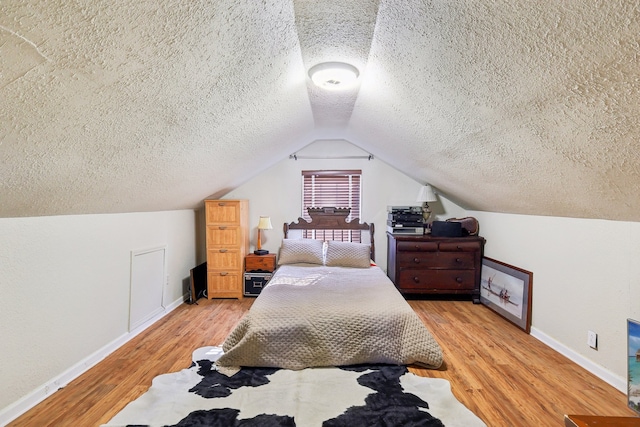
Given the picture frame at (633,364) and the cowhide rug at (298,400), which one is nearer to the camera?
the cowhide rug at (298,400)

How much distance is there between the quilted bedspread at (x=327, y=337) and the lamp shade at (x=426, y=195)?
6.56ft

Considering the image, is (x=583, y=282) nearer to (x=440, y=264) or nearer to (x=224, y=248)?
(x=440, y=264)

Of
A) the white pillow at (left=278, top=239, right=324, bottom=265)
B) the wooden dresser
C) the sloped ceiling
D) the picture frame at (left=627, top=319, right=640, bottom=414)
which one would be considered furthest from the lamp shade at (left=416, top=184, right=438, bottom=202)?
the picture frame at (left=627, top=319, right=640, bottom=414)

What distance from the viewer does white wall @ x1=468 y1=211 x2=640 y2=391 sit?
190cm

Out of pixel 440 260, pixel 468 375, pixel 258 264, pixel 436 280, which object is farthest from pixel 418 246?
pixel 258 264

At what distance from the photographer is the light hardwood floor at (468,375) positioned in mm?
1696

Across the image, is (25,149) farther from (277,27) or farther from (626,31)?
(626,31)

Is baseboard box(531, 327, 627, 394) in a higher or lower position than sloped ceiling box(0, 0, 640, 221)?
lower

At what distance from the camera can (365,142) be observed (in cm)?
370

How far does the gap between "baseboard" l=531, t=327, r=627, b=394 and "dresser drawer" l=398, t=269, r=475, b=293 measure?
A: 95 centimetres

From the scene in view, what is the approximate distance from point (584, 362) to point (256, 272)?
130 inches

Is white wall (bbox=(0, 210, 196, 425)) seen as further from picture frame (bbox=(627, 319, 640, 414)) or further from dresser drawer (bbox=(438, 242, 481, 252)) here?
picture frame (bbox=(627, 319, 640, 414))

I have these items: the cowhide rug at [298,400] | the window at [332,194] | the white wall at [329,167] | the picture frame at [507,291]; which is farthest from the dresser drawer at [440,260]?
the cowhide rug at [298,400]

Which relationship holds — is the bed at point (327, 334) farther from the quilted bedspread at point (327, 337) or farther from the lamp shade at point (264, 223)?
the lamp shade at point (264, 223)
